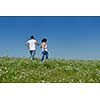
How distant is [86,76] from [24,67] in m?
2.34

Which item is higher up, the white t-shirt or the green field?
the white t-shirt

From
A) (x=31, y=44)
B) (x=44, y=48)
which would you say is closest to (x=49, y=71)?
(x=44, y=48)

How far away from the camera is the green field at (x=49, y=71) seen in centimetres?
1278

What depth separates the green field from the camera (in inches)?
503

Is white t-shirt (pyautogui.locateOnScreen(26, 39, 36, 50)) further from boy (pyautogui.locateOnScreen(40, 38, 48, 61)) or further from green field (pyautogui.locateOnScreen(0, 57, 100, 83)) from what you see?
green field (pyautogui.locateOnScreen(0, 57, 100, 83))

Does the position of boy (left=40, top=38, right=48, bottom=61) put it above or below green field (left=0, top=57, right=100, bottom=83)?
above

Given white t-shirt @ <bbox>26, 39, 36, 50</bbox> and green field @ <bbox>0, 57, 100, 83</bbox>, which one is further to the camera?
white t-shirt @ <bbox>26, 39, 36, 50</bbox>

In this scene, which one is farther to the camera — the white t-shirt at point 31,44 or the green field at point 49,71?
the white t-shirt at point 31,44

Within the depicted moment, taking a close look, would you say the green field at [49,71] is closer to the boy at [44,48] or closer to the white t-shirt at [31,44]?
the boy at [44,48]

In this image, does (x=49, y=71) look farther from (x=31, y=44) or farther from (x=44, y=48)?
(x=31, y=44)
